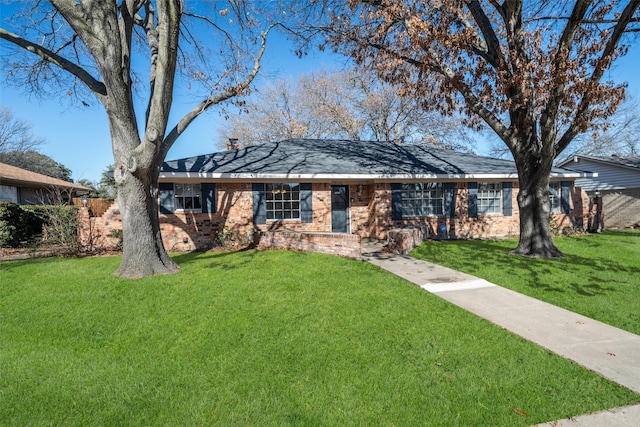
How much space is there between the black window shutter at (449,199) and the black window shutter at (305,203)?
212 inches

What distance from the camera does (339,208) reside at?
12.8 metres

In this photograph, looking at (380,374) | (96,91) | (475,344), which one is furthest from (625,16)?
(96,91)

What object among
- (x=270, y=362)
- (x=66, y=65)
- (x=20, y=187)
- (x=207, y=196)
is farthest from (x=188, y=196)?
(x=20, y=187)

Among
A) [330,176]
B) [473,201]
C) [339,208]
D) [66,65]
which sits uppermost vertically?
[66,65]

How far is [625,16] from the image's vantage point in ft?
26.3

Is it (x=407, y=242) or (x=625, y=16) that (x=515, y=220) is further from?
(x=625, y=16)

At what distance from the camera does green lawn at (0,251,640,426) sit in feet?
9.02

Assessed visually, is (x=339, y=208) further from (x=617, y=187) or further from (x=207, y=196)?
(x=617, y=187)

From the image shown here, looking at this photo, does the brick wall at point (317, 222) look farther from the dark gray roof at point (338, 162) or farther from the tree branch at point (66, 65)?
the tree branch at point (66, 65)

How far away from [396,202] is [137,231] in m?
8.78

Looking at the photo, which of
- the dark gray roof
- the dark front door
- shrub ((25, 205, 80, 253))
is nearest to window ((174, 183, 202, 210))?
the dark gray roof

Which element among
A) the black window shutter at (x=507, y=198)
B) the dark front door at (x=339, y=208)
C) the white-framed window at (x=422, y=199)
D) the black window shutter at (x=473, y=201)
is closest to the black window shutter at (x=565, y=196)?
the black window shutter at (x=507, y=198)

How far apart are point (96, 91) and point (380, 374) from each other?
7.64m

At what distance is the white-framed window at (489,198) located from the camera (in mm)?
13672
